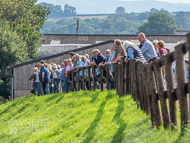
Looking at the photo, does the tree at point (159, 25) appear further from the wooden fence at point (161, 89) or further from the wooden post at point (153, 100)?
the wooden post at point (153, 100)

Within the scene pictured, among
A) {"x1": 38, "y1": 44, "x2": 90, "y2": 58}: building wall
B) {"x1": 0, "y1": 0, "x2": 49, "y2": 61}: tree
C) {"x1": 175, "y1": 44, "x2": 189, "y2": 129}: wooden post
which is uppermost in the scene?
{"x1": 0, "y1": 0, "x2": 49, "y2": 61}: tree

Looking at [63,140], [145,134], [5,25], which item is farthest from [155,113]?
[5,25]

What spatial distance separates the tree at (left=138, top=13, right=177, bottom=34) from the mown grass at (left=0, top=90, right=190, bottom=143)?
395 ft

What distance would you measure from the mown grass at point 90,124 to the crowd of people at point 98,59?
1.26 metres


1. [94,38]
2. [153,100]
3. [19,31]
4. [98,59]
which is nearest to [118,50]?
[98,59]

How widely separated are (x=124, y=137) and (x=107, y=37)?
44.1m

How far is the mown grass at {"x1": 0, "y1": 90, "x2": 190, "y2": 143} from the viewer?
6289mm

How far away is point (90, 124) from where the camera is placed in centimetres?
859

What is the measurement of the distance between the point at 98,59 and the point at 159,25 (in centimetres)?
12304

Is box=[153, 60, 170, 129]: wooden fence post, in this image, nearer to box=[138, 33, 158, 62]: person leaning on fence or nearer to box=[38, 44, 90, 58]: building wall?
box=[138, 33, 158, 62]: person leaning on fence

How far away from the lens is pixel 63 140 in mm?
8578

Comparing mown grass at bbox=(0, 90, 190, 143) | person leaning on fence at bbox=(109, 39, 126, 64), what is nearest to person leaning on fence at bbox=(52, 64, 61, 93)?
mown grass at bbox=(0, 90, 190, 143)

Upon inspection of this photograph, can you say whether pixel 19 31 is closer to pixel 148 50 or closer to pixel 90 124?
pixel 148 50

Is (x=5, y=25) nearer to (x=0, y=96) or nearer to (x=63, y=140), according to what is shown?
(x=0, y=96)
